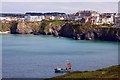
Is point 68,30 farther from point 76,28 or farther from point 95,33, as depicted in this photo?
point 95,33

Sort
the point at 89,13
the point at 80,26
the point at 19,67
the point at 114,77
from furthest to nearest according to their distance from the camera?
the point at 89,13 < the point at 80,26 < the point at 19,67 < the point at 114,77

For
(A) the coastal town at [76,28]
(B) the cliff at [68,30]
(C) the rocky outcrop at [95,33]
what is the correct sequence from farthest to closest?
(A) the coastal town at [76,28] < (B) the cliff at [68,30] < (C) the rocky outcrop at [95,33]

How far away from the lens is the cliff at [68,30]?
81.5 metres

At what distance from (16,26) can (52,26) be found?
9609 millimetres

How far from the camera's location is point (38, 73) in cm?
2923

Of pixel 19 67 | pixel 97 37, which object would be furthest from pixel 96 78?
pixel 97 37

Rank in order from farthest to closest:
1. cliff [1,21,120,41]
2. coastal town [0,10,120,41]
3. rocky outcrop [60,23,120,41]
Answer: coastal town [0,10,120,41]
cliff [1,21,120,41]
rocky outcrop [60,23,120,41]

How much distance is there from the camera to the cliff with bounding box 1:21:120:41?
267ft

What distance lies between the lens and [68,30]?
9031 centimetres

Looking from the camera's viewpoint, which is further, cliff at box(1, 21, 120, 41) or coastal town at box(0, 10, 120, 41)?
coastal town at box(0, 10, 120, 41)

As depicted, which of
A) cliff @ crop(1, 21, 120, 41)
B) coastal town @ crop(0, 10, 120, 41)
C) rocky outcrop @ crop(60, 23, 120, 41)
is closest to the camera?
rocky outcrop @ crop(60, 23, 120, 41)

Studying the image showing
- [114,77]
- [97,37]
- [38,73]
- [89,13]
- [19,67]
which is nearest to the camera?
[114,77]

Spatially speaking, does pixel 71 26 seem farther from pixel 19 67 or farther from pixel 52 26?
pixel 19 67

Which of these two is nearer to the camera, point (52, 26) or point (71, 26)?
point (71, 26)
